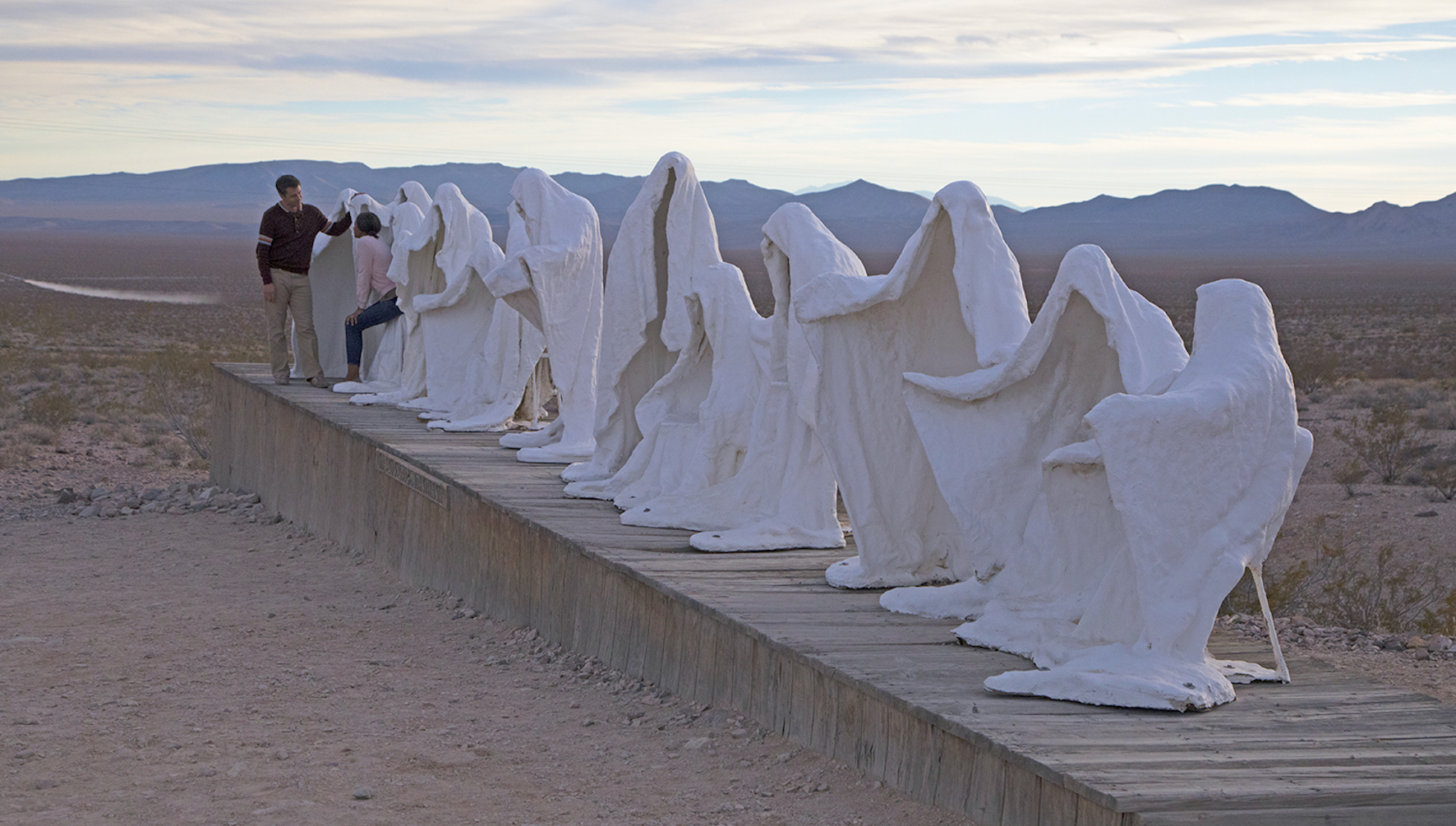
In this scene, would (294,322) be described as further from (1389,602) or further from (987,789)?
(987,789)

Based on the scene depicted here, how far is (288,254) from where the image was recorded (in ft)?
41.1

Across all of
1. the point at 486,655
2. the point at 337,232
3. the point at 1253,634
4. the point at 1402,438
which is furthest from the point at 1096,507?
the point at 1402,438

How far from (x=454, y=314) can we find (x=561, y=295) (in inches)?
90.1

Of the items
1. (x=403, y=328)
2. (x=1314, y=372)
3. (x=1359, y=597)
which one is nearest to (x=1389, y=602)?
(x=1359, y=597)

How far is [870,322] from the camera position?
6.11 meters

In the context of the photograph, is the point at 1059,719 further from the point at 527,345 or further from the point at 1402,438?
the point at 1402,438

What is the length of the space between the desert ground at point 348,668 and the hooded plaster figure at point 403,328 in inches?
54.1

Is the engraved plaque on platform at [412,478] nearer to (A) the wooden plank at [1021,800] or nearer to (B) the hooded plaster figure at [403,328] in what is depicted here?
(B) the hooded plaster figure at [403,328]

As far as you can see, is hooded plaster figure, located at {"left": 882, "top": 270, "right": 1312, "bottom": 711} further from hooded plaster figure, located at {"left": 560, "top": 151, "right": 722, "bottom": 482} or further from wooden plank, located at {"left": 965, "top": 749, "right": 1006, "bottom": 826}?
hooded plaster figure, located at {"left": 560, "top": 151, "right": 722, "bottom": 482}

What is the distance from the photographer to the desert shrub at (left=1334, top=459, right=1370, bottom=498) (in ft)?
47.1

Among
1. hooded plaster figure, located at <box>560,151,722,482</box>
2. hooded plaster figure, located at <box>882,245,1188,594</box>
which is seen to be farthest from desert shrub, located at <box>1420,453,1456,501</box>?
hooded plaster figure, located at <box>882,245,1188,594</box>

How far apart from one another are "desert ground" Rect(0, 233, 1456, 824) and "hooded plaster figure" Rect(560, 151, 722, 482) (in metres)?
1.34

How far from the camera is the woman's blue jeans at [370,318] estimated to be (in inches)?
513

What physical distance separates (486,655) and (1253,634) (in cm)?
380
